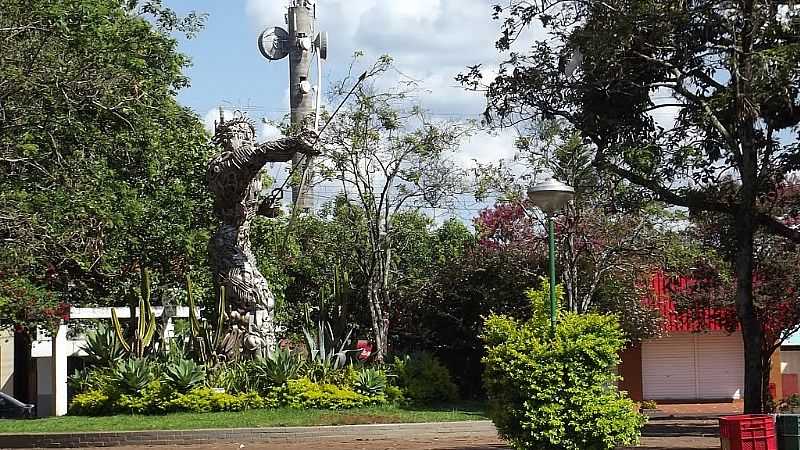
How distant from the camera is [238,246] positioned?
24469 mm

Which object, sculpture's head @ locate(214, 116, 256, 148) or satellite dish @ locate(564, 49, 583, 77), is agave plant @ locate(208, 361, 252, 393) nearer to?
sculpture's head @ locate(214, 116, 256, 148)

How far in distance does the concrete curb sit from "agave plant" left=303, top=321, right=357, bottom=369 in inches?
170

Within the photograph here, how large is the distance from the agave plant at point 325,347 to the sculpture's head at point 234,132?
4.45m

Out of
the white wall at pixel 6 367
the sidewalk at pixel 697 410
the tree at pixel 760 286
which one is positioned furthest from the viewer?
the white wall at pixel 6 367

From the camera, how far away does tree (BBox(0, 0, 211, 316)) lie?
60.3 feet

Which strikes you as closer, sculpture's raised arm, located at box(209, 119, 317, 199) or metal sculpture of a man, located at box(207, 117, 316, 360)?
sculpture's raised arm, located at box(209, 119, 317, 199)

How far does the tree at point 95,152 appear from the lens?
18375 millimetres

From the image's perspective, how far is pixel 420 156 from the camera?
2780 cm

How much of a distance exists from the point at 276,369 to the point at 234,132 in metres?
5.22

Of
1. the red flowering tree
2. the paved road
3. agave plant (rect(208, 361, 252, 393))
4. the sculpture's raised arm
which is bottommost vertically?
the paved road

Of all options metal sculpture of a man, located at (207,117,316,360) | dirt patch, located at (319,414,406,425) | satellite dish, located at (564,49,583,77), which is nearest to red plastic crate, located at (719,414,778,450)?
satellite dish, located at (564,49,583,77)

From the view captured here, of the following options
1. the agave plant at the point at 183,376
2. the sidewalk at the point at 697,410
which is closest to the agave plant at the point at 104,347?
the agave plant at the point at 183,376

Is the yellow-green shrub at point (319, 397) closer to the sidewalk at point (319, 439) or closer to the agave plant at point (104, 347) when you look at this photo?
the sidewalk at point (319, 439)

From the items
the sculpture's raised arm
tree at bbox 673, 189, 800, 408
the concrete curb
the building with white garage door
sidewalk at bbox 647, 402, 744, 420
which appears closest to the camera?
the concrete curb
